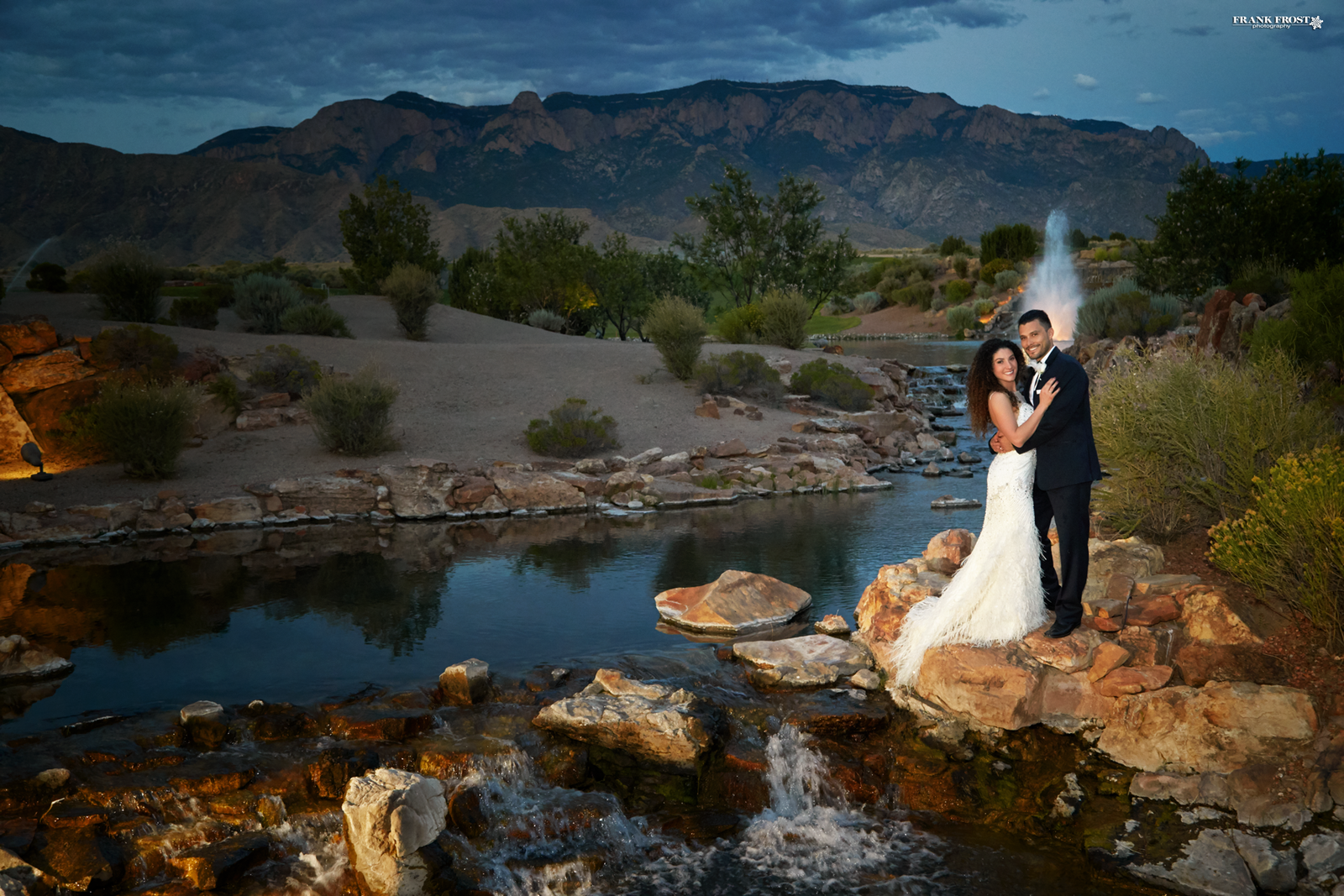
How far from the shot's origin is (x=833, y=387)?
18.9 meters

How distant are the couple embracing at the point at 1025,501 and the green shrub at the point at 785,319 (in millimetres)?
17757

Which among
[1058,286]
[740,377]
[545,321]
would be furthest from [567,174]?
[740,377]

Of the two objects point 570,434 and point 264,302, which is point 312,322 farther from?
point 570,434

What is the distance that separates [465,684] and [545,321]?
23.3m

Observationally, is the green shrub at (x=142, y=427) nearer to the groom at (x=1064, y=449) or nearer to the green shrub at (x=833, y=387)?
the green shrub at (x=833, y=387)

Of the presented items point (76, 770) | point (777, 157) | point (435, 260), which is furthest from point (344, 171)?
point (76, 770)

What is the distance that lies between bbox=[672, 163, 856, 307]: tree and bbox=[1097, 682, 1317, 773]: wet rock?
25.4 m

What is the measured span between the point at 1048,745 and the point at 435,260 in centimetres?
2698

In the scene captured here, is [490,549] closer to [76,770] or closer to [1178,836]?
[76,770]

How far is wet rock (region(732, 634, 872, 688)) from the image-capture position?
6574 millimetres

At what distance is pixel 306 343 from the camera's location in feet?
62.3

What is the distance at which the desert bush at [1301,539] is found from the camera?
523 cm

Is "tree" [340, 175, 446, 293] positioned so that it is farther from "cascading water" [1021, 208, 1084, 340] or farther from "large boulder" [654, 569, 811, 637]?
"large boulder" [654, 569, 811, 637]

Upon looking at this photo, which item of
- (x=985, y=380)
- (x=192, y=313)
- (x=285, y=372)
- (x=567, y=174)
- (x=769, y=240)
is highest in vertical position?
(x=567, y=174)
